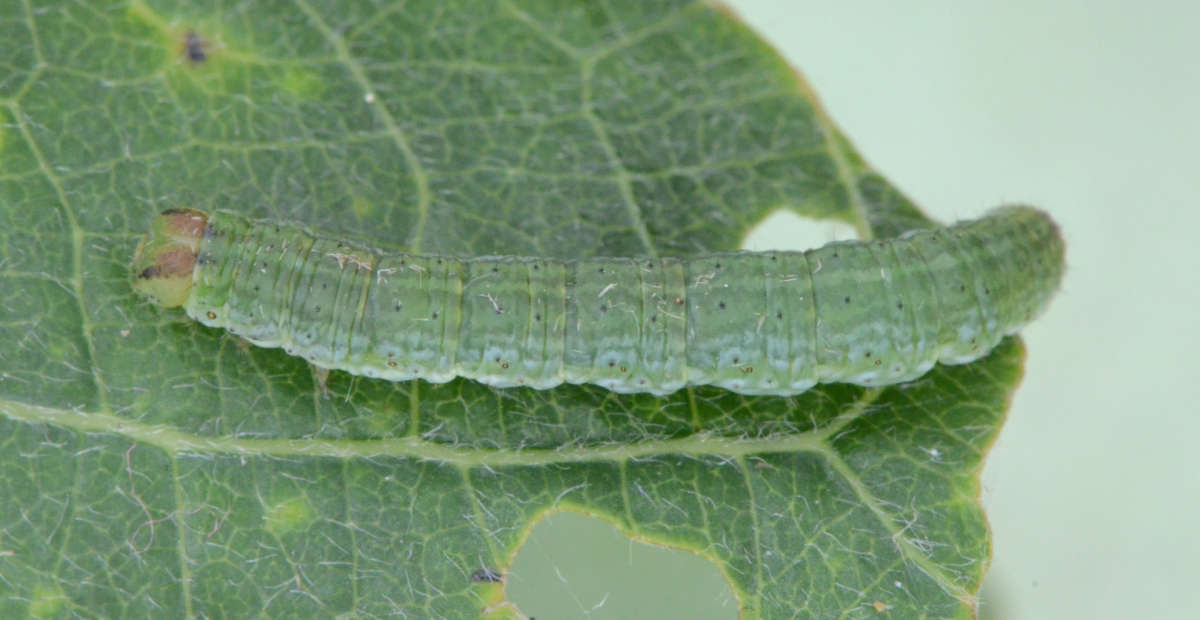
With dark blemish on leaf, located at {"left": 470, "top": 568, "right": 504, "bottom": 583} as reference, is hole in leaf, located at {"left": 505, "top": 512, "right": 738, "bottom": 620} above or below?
below

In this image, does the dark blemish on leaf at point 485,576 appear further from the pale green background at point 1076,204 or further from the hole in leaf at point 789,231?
the pale green background at point 1076,204

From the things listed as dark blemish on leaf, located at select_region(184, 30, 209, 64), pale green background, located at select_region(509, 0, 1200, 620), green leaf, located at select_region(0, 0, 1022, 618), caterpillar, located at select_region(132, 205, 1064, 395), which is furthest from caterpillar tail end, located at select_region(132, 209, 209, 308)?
pale green background, located at select_region(509, 0, 1200, 620)

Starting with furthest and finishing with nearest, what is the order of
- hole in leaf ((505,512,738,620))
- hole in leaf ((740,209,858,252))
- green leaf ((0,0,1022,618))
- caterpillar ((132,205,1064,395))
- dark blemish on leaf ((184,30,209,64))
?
hole in leaf ((740,209,858,252)) → dark blemish on leaf ((184,30,209,64)) → hole in leaf ((505,512,738,620)) → caterpillar ((132,205,1064,395)) → green leaf ((0,0,1022,618))

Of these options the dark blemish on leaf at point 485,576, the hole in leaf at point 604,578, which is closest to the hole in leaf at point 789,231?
the hole in leaf at point 604,578

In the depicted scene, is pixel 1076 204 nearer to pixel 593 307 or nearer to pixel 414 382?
pixel 593 307

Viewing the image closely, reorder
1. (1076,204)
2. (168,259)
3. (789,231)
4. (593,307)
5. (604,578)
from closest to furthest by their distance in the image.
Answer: (168,259) → (593,307) → (604,578) → (789,231) → (1076,204)

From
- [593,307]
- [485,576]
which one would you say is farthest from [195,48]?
[485,576]

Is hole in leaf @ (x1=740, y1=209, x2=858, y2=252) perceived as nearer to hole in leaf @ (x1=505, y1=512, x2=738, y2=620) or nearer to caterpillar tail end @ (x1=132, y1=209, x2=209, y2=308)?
hole in leaf @ (x1=505, y1=512, x2=738, y2=620)
